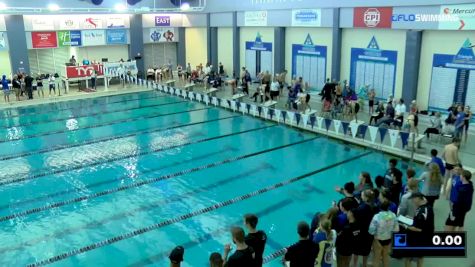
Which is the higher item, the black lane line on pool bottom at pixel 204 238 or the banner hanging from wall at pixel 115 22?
the banner hanging from wall at pixel 115 22

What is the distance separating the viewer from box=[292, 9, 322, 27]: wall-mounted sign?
55.3 ft

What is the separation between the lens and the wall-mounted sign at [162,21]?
24120 millimetres

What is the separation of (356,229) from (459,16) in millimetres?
10100

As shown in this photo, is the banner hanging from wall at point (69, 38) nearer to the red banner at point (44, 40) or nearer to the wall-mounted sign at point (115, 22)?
the red banner at point (44, 40)

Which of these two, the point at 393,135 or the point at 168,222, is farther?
the point at 393,135

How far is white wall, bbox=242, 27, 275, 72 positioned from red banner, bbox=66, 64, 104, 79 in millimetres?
7032

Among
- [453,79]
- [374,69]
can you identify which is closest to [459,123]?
[453,79]

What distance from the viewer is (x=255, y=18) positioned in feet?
65.4

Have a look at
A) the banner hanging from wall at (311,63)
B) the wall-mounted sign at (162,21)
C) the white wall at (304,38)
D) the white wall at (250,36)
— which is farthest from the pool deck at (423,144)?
the wall-mounted sign at (162,21)

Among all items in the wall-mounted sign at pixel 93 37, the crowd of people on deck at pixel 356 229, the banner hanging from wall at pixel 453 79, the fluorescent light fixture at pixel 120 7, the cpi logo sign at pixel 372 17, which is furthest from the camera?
the wall-mounted sign at pixel 93 37

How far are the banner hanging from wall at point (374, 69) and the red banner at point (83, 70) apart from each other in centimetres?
1210

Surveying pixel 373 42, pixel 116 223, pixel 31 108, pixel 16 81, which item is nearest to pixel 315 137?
pixel 373 42

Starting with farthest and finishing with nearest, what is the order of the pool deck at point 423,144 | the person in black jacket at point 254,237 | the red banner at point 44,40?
the red banner at point 44,40 < the pool deck at point 423,144 < the person in black jacket at point 254,237

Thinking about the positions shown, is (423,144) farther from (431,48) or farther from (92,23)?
(92,23)
